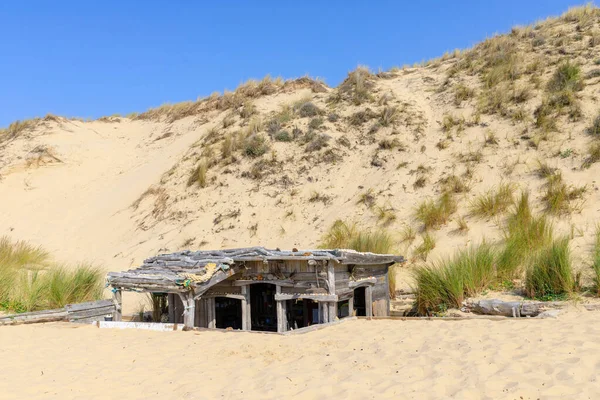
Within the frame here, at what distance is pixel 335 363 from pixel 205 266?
430cm

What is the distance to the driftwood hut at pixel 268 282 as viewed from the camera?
969 cm

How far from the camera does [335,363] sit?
6641 mm

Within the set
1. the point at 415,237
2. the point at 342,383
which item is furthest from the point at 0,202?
the point at 342,383

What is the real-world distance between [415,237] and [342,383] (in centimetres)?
1008

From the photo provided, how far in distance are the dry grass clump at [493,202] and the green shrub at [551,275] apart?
488 cm

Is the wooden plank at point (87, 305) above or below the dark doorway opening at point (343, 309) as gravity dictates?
above

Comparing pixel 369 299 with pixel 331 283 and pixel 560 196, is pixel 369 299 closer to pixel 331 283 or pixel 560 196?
pixel 331 283

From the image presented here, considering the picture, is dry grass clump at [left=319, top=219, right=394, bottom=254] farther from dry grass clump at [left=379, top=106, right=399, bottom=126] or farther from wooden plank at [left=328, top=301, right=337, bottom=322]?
dry grass clump at [left=379, top=106, right=399, bottom=126]

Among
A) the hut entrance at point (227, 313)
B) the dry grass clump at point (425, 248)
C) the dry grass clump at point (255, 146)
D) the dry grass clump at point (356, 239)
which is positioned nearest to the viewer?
the hut entrance at point (227, 313)

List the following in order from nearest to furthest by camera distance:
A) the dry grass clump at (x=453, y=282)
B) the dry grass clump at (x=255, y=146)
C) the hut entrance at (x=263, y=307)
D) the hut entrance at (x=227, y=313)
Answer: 1. the dry grass clump at (x=453, y=282)
2. the hut entrance at (x=263, y=307)
3. the hut entrance at (x=227, y=313)
4. the dry grass clump at (x=255, y=146)

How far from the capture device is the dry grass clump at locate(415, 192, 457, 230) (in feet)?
50.8

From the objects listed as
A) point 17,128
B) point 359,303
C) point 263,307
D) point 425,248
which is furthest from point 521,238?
point 17,128

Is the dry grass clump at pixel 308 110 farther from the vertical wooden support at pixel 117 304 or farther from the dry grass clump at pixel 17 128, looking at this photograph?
the dry grass clump at pixel 17 128

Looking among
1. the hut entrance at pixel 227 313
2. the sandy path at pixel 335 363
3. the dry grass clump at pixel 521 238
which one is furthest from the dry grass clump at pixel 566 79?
the hut entrance at pixel 227 313
